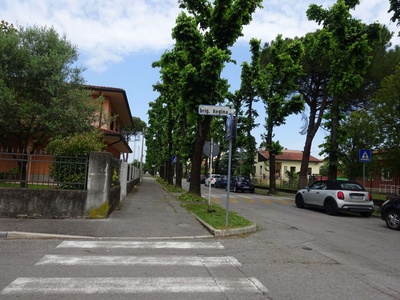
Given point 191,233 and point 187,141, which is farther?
point 187,141

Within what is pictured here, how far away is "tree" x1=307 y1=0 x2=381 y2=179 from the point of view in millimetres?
20094

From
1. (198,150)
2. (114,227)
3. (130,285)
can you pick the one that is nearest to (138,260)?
(130,285)

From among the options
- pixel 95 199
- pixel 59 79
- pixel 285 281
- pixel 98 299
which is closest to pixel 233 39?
pixel 59 79

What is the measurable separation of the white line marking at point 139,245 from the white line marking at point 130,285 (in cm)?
237

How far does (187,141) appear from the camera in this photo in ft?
81.4

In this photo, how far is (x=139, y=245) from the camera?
7.93 meters

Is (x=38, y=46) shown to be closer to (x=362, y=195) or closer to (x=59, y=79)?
(x=59, y=79)

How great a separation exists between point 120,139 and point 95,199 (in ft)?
42.0

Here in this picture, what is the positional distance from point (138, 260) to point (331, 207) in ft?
38.0

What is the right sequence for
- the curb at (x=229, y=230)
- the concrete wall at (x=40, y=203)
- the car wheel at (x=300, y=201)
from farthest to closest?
the car wheel at (x=300, y=201) → the concrete wall at (x=40, y=203) → the curb at (x=229, y=230)

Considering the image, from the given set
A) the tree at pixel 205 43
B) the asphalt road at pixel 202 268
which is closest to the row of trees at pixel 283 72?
the tree at pixel 205 43

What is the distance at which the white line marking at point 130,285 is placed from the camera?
4809mm

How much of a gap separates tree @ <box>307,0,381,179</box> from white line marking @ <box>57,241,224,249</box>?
47.9 ft

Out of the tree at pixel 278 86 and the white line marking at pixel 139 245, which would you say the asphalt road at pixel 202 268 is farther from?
the tree at pixel 278 86
